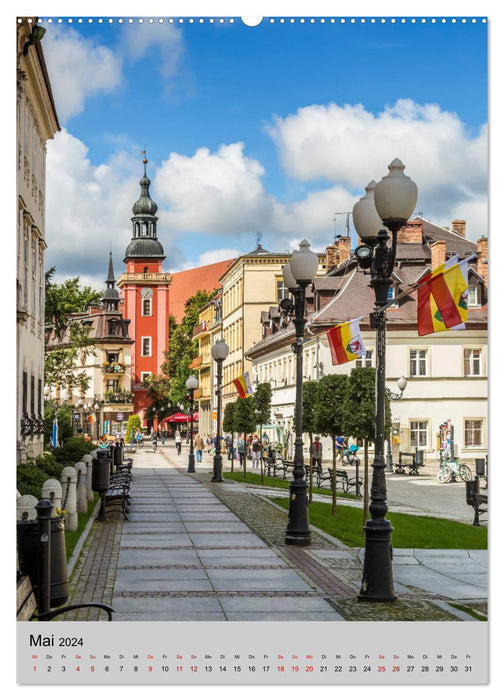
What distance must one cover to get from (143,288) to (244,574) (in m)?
7.06

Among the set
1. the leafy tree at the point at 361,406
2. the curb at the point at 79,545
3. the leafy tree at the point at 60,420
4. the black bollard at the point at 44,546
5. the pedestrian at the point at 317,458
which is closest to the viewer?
the black bollard at the point at 44,546

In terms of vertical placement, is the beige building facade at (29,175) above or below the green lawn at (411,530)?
above

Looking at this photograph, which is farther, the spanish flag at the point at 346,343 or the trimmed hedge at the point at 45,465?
the spanish flag at the point at 346,343

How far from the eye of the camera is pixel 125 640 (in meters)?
6.86

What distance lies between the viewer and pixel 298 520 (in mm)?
16672

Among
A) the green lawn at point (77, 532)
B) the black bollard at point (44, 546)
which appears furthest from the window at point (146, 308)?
the black bollard at point (44, 546)

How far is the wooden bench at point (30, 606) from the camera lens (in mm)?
8414

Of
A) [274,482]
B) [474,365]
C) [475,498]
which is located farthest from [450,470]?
[474,365]

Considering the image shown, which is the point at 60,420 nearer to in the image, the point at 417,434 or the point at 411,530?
the point at 411,530

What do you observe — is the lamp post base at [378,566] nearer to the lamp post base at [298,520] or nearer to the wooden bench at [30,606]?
the wooden bench at [30,606]

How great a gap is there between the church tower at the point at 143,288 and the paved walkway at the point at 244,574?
288 centimetres

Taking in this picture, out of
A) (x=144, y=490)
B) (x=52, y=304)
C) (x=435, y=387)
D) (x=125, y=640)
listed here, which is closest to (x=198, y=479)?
(x=144, y=490)

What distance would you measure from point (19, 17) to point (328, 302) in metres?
43.8

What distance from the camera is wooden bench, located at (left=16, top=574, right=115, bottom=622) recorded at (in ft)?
27.6
